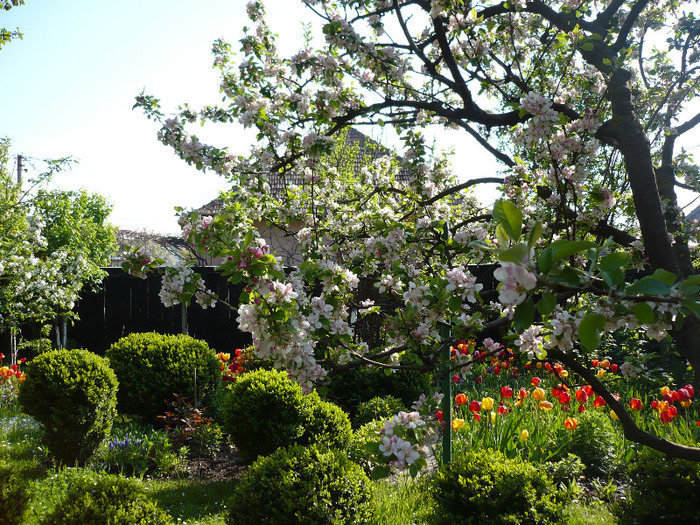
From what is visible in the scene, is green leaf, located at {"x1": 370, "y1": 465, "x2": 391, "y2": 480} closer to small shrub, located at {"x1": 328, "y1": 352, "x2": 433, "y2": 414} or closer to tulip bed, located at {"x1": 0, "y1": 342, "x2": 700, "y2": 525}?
tulip bed, located at {"x1": 0, "y1": 342, "x2": 700, "y2": 525}

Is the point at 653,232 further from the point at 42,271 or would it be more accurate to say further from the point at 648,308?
the point at 42,271

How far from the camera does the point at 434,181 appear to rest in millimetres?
3883

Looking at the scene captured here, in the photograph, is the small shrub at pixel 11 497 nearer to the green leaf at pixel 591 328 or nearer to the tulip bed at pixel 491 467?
the tulip bed at pixel 491 467

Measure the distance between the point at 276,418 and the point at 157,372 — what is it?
1891mm

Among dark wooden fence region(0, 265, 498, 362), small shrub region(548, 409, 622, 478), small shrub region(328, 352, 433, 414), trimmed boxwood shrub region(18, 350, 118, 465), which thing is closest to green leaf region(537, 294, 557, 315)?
small shrub region(548, 409, 622, 478)

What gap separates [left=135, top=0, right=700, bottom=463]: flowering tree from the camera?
1.77 meters

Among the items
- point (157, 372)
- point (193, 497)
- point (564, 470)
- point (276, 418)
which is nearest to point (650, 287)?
point (564, 470)

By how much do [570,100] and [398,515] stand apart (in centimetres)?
292

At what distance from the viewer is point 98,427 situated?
4203 mm

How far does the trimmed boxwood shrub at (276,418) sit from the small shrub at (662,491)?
5.75 feet

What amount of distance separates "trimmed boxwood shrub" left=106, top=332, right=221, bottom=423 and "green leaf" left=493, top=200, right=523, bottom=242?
4620 millimetres

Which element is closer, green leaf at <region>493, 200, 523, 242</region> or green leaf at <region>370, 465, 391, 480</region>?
green leaf at <region>493, 200, 523, 242</region>

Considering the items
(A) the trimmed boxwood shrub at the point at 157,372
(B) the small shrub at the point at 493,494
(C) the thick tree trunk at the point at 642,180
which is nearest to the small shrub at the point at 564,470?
(B) the small shrub at the point at 493,494

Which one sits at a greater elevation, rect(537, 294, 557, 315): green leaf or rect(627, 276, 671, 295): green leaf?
rect(627, 276, 671, 295): green leaf
